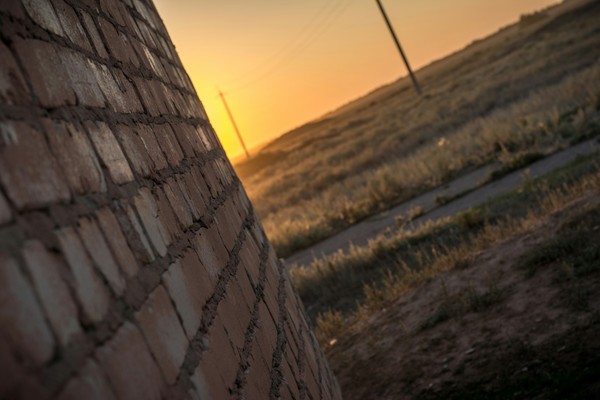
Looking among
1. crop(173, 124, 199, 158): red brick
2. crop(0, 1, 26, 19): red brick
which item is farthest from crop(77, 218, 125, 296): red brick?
crop(173, 124, 199, 158): red brick

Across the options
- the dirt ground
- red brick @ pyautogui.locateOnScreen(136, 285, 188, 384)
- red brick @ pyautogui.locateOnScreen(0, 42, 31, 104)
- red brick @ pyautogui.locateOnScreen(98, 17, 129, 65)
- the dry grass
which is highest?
red brick @ pyautogui.locateOnScreen(98, 17, 129, 65)

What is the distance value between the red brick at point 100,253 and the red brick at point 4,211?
162 millimetres

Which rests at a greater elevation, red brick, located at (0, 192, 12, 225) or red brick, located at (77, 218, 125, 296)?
red brick, located at (0, 192, 12, 225)

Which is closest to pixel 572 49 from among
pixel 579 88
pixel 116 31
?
pixel 579 88

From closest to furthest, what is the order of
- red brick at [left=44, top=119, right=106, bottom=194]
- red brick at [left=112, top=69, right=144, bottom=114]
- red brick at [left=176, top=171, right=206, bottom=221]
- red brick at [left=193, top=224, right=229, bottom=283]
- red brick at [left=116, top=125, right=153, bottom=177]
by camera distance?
red brick at [left=44, top=119, right=106, bottom=194] < red brick at [left=116, top=125, right=153, bottom=177] < red brick at [left=112, top=69, right=144, bottom=114] < red brick at [left=193, top=224, right=229, bottom=283] < red brick at [left=176, top=171, right=206, bottom=221]

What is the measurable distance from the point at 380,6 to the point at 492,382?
37.4m

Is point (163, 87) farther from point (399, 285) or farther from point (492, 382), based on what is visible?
point (399, 285)

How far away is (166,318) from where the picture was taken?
1115 millimetres

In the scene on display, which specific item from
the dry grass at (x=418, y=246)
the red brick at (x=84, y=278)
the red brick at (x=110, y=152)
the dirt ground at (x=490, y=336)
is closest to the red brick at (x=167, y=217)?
the red brick at (x=110, y=152)

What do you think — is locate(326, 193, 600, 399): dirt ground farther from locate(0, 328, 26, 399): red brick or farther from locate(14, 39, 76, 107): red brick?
locate(0, 328, 26, 399): red brick

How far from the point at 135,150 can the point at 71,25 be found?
0.28m

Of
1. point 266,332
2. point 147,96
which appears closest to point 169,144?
point 147,96

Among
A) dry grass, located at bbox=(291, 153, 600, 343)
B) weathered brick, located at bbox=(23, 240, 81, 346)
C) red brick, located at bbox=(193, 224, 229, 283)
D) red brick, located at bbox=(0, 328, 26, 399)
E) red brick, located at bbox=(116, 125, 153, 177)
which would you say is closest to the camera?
red brick, located at bbox=(0, 328, 26, 399)

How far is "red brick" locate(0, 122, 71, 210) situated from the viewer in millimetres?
778
